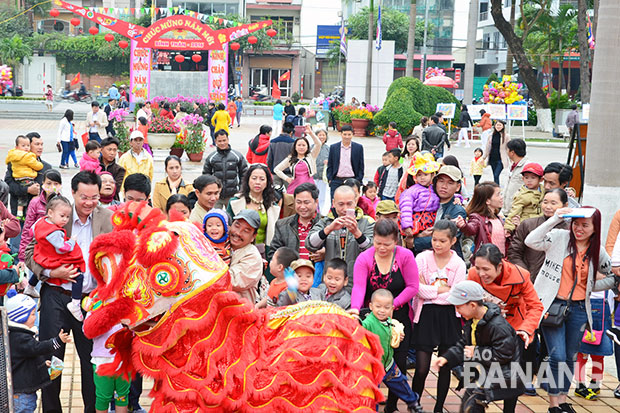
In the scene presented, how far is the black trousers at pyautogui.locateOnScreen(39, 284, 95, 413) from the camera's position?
514 centimetres

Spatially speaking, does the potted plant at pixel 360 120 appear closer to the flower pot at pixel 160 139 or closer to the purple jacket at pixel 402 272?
the flower pot at pixel 160 139

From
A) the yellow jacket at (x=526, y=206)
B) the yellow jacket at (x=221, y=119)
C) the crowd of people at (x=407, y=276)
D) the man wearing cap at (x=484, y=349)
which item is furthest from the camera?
the yellow jacket at (x=221, y=119)

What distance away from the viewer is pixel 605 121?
7.59 m

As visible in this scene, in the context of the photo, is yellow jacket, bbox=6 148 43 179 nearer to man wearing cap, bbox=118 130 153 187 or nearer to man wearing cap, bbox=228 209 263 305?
man wearing cap, bbox=118 130 153 187

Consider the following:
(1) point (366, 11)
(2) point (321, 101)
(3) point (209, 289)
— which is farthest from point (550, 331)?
(1) point (366, 11)

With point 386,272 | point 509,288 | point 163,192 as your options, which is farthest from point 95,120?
point 509,288

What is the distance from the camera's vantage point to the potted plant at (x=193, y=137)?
21.0 metres

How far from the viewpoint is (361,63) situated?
3766 centimetres

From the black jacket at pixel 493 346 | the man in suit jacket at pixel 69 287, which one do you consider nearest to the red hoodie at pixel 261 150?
the man in suit jacket at pixel 69 287

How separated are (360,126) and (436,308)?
2571 cm

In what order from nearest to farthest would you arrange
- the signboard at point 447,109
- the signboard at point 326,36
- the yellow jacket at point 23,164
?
the yellow jacket at point 23,164
the signboard at point 447,109
the signboard at point 326,36

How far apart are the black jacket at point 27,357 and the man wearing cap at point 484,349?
250cm

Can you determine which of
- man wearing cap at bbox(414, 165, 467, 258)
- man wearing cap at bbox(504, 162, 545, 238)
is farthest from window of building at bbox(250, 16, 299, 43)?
man wearing cap at bbox(414, 165, 467, 258)

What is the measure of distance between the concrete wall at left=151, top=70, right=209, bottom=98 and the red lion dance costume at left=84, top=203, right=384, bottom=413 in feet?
114
